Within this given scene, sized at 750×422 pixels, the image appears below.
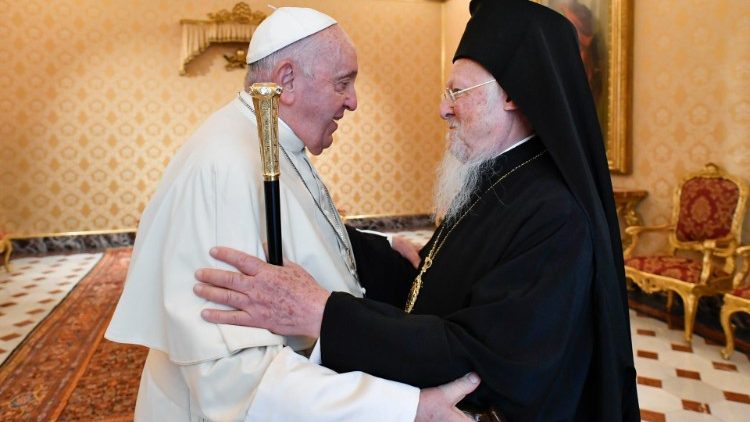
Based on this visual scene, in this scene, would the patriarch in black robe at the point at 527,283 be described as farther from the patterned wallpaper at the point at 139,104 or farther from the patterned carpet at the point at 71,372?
the patterned wallpaper at the point at 139,104

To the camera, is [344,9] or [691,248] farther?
[344,9]

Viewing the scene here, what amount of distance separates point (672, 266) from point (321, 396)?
15.4 feet

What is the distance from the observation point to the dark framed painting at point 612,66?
598 cm

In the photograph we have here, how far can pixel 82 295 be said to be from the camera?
6418 millimetres

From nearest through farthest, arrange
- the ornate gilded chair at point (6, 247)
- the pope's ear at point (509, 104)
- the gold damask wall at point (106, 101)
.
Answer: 1. the pope's ear at point (509, 104)
2. the ornate gilded chair at point (6, 247)
3. the gold damask wall at point (106, 101)

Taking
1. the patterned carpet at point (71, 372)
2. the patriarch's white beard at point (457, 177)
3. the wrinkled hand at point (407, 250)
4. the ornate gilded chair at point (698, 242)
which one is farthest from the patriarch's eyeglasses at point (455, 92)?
the ornate gilded chair at point (698, 242)

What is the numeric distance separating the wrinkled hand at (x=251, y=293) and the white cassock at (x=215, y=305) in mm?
25

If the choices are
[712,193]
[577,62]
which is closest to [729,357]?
[712,193]

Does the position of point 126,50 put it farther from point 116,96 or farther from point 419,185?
point 419,185

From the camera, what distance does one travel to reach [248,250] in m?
1.31

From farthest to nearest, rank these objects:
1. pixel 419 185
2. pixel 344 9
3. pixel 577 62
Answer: pixel 419 185 → pixel 344 9 → pixel 577 62

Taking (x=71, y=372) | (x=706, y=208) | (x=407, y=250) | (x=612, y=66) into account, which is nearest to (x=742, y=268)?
(x=706, y=208)

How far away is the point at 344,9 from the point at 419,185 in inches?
145

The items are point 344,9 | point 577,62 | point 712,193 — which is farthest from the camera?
point 344,9
